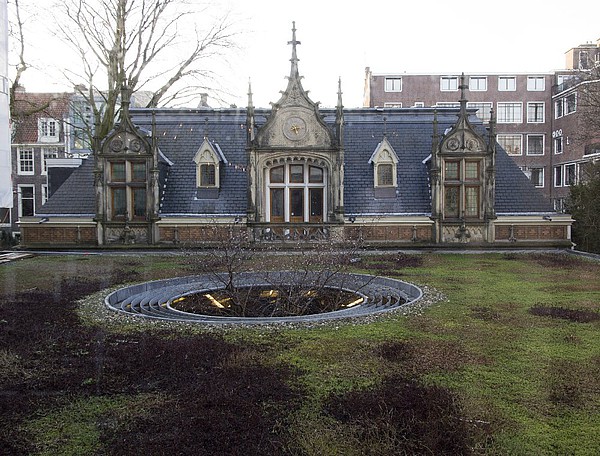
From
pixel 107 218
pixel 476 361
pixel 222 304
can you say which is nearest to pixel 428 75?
pixel 107 218

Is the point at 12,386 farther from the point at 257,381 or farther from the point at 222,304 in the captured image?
the point at 222,304

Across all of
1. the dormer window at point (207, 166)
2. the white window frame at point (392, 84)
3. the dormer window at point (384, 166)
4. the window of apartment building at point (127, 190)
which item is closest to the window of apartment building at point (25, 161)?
the window of apartment building at point (127, 190)

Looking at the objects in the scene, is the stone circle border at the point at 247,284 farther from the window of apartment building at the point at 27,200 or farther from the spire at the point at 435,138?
the window of apartment building at the point at 27,200

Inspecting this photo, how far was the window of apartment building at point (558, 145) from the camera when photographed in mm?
59094

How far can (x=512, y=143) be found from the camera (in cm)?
6369

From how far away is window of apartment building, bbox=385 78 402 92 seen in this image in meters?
64.2

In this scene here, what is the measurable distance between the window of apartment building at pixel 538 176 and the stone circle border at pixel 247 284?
51946 millimetres

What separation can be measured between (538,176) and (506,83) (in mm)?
10857

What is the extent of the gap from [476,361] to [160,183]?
20743 millimetres

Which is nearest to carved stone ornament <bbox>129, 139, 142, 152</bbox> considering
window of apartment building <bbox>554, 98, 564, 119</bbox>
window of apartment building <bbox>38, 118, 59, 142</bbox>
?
window of apartment building <bbox>38, 118, 59, 142</bbox>

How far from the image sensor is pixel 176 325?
411 inches

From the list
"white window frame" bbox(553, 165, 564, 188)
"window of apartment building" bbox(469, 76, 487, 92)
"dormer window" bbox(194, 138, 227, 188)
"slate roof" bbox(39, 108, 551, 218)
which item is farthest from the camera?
"window of apartment building" bbox(469, 76, 487, 92)

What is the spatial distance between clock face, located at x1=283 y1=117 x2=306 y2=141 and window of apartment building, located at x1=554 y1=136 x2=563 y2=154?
138 ft

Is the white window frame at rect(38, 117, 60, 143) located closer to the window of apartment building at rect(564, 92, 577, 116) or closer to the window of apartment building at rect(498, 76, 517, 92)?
the window of apartment building at rect(498, 76, 517, 92)
